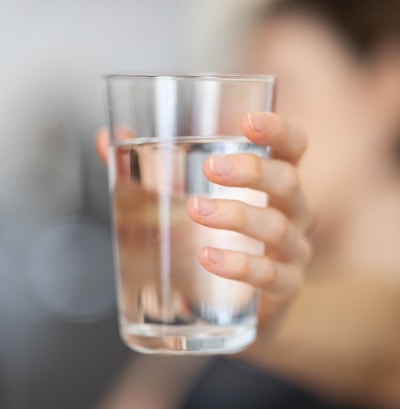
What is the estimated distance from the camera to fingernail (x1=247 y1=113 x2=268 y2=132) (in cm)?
47

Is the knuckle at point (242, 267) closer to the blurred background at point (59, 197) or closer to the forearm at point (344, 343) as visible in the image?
the forearm at point (344, 343)

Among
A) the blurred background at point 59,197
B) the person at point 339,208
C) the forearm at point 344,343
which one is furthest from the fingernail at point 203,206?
the blurred background at point 59,197

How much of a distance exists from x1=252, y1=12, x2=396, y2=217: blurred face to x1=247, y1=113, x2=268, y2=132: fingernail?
82 cm

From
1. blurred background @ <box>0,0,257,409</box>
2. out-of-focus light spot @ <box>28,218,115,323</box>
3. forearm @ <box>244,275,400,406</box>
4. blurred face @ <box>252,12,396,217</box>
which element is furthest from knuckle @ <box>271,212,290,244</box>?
out-of-focus light spot @ <box>28,218,115,323</box>

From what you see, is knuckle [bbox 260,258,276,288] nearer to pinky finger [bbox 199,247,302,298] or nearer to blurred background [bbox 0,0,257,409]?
pinky finger [bbox 199,247,302,298]

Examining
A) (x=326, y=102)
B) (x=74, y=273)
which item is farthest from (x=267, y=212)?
(x=74, y=273)

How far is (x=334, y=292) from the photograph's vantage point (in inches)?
46.9

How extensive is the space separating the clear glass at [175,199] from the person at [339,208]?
0.49 meters

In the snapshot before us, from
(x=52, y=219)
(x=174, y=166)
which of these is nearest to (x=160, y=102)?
(x=174, y=166)

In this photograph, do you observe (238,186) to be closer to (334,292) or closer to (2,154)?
(334,292)

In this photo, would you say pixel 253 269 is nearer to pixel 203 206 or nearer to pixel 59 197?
pixel 203 206

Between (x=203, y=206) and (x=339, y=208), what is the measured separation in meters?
1.05

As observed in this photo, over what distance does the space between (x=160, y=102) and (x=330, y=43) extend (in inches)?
37.7

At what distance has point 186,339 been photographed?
507 mm
